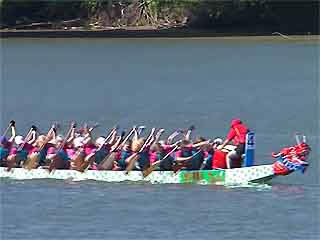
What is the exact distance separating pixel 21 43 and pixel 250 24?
40.4 ft

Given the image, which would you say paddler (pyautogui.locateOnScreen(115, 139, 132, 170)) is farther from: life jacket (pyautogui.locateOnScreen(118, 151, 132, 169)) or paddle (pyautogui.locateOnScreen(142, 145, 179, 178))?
paddle (pyautogui.locateOnScreen(142, 145, 179, 178))

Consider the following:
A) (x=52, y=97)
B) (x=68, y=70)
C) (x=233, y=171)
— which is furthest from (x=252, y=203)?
(x=68, y=70)

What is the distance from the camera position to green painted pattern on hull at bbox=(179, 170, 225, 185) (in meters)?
23.2

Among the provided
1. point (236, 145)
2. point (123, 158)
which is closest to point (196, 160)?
point (236, 145)

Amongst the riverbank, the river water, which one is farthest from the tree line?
the river water

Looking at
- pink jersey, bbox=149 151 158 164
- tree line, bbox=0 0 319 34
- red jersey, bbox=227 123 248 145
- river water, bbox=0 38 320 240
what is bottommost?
tree line, bbox=0 0 319 34

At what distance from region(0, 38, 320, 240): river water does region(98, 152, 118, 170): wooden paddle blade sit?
407 mm

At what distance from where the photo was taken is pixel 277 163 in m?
22.9

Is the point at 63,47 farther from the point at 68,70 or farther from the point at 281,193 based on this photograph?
the point at 281,193

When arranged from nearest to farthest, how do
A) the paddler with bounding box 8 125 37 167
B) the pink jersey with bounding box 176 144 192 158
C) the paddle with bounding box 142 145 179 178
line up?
the pink jersey with bounding box 176 144 192 158
the paddle with bounding box 142 145 179 178
the paddler with bounding box 8 125 37 167

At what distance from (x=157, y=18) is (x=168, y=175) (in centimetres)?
4697

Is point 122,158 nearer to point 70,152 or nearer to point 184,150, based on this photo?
point 70,152

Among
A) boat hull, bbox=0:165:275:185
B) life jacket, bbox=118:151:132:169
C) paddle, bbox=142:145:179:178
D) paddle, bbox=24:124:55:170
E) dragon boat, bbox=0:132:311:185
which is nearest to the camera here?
dragon boat, bbox=0:132:311:185

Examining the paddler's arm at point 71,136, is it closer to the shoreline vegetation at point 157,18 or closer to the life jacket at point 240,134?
the life jacket at point 240,134
